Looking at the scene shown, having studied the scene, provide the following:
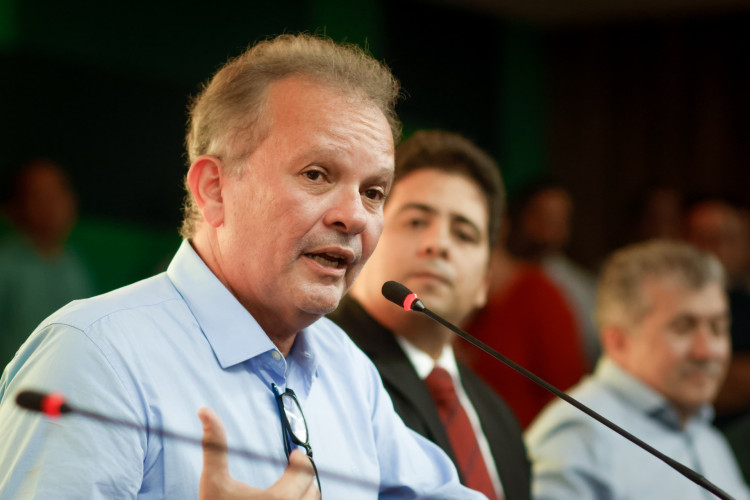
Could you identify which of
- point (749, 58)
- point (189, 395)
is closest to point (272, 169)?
point (189, 395)

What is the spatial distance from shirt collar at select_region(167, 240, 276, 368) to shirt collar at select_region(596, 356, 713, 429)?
1522 mm

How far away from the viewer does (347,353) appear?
65.3 inches

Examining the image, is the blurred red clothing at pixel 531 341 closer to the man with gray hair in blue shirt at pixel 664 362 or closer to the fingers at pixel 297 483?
the man with gray hair in blue shirt at pixel 664 362

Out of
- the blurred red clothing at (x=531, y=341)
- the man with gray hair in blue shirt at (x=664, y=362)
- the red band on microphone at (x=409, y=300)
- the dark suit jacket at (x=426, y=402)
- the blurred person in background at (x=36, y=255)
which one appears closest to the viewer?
the red band on microphone at (x=409, y=300)

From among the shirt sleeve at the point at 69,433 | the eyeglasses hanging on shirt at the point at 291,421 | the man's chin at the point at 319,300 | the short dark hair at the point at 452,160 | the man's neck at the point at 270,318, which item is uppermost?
the short dark hair at the point at 452,160

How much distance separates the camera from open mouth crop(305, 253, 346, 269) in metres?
1.42

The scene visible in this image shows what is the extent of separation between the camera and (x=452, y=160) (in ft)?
7.23

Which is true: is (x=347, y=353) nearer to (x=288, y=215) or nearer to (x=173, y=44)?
(x=288, y=215)

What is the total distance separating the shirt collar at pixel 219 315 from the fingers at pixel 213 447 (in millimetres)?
241

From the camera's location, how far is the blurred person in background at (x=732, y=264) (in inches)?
146

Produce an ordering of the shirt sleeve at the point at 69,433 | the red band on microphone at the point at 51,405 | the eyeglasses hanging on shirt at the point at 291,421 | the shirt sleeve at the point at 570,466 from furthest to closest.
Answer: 1. the shirt sleeve at the point at 570,466
2. the eyeglasses hanging on shirt at the point at 291,421
3. the shirt sleeve at the point at 69,433
4. the red band on microphone at the point at 51,405

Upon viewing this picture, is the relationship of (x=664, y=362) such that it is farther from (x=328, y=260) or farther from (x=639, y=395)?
(x=328, y=260)

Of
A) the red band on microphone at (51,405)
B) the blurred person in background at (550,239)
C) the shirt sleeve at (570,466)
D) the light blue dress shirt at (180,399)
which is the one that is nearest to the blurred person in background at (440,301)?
the shirt sleeve at (570,466)

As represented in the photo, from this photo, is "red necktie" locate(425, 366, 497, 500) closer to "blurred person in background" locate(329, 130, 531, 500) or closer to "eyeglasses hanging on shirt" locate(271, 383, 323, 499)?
"blurred person in background" locate(329, 130, 531, 500)
